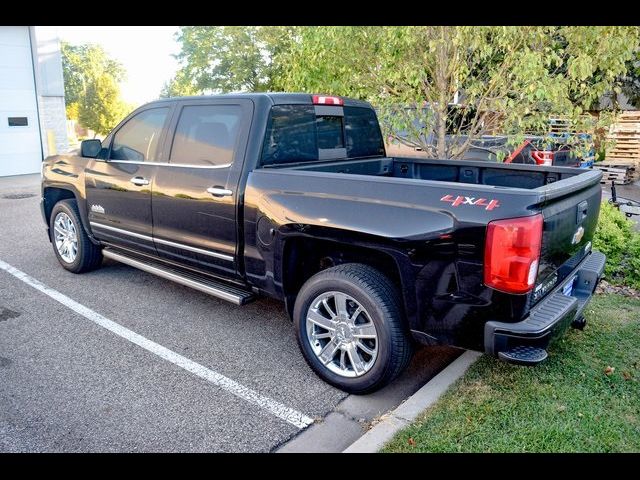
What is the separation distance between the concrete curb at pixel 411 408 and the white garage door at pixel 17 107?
562 inches

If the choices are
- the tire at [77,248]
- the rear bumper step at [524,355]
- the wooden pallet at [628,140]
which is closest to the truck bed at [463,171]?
the rear bumper step at [524,355]

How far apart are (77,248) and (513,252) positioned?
4679mm

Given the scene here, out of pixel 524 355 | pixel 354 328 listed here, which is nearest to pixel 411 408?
pixel 354 328

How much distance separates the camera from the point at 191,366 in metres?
3.64

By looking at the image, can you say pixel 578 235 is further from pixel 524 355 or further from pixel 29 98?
pixel 29 98

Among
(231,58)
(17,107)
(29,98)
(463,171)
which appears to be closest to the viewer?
(463,171)

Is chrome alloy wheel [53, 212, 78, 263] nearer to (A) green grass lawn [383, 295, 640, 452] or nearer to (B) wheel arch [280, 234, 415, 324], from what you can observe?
(B) wheel arch [280, 234, 415, 324]

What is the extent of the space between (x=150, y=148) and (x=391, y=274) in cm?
258

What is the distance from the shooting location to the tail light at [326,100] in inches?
164

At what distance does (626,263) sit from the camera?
5215 millimetres

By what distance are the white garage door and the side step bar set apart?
36.5 ft

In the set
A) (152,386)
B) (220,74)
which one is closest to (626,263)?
(152,386)

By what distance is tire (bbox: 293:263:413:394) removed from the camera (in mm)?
3094

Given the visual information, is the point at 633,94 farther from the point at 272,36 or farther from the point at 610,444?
the point at 610,444
